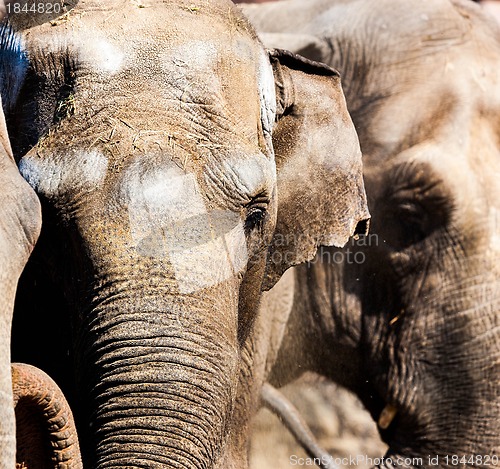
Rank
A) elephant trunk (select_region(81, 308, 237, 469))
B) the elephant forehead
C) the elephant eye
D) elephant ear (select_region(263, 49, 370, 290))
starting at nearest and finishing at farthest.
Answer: elephant trunk (select_region(81, 308, 237, 469)) → the elephant forehead → the elephant eye → elephant ear (select_region(263, 49, 370, 290))

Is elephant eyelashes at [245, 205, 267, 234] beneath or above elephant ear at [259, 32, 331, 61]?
above

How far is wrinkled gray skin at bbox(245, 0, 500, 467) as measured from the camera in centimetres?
414

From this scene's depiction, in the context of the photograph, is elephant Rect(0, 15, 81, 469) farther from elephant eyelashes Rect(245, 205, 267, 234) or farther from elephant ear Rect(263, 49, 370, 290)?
elephant ear Rect(263, 49, 370, 290)

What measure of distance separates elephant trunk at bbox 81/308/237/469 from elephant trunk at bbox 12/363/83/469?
0.76ft

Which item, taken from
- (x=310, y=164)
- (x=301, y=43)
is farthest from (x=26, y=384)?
(x=301, y=43)

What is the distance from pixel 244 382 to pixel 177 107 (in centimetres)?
109

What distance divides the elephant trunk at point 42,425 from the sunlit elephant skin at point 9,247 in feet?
0.63

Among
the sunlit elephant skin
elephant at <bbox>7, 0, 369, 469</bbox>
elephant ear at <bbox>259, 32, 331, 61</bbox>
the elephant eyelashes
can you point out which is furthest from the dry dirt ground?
the sunlit elephant skin

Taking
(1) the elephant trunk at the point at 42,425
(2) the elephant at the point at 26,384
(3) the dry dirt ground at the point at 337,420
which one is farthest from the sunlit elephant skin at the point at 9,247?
(3) the dry dirt ground at the point at 337,420

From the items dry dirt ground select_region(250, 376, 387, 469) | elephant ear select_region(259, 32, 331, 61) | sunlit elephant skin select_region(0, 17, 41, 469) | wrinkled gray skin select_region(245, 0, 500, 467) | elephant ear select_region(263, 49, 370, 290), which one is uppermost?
sunlit elephant skin select_region(0, 17, 41, 469)

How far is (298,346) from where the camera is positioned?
14.3ft

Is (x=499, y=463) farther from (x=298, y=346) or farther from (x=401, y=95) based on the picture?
(x=401, y=95)

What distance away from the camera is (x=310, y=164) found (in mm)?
3281

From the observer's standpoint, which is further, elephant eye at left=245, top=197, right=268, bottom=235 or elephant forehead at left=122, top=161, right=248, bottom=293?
elephant eye at left=245, top=197, right=268, bottom=235
